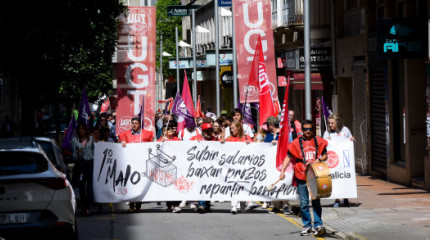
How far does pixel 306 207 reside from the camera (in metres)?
13.6

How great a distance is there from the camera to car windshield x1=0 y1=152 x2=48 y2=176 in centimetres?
1144

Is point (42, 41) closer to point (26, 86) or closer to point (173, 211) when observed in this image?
point (173, 211)

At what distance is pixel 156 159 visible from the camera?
16906 mm

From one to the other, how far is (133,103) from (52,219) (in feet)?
33.2

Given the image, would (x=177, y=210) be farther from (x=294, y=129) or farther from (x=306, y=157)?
(x=306, y=157)

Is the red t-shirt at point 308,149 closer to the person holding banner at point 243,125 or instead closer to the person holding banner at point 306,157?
the person holding banner at point 306,157

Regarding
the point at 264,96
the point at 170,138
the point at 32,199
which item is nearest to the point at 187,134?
the point at 170,138

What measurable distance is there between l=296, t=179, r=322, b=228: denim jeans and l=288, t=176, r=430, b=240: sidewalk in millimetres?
462

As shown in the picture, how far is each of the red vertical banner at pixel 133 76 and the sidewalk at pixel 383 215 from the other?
5417mm

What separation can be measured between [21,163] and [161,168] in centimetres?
553

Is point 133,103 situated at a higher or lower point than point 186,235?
higher

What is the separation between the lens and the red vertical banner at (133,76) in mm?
21156

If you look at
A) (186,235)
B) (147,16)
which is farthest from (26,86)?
(186,235)

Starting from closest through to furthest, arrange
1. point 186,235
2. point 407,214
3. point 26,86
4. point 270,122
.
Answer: point 186,235 < point 407,214 < point 270,122 < point 26,86
